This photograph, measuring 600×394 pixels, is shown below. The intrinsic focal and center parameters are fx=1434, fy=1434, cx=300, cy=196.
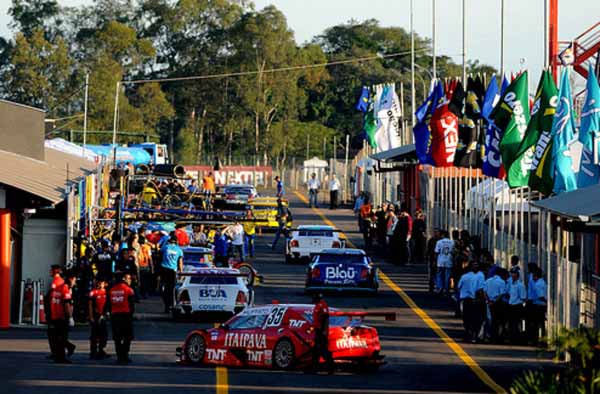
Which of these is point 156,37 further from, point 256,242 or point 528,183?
point 528,183

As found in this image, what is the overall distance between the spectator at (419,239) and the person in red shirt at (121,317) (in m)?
22.7

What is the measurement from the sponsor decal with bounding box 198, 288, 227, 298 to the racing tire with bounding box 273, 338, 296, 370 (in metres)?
7.89

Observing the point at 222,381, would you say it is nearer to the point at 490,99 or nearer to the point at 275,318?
the point at 275,318

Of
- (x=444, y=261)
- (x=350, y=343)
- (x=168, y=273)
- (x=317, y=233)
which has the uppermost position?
(x=317, y=233)

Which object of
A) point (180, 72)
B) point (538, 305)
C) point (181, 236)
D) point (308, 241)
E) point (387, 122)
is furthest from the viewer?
point (180, 72)

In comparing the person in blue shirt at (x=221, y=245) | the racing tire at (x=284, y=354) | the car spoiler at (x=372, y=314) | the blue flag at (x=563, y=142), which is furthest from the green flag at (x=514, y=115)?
the person in blue shirt at (x=221, y=245)

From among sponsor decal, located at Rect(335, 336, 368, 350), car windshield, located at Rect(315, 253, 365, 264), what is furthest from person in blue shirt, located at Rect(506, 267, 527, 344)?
car windshield, located at Rect(315, 253, 365, 264)

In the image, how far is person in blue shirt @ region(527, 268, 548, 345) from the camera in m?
28.6

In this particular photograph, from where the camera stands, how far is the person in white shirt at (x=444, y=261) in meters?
37.4

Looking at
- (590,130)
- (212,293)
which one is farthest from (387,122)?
(590,130)

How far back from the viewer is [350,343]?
80.3ft

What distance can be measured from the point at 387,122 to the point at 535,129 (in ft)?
114

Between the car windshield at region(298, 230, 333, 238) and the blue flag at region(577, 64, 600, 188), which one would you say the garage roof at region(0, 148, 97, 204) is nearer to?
the car windshield at region(298, 230, 333, 238)

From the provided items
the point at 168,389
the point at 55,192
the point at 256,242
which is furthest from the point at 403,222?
the point at 168,389
